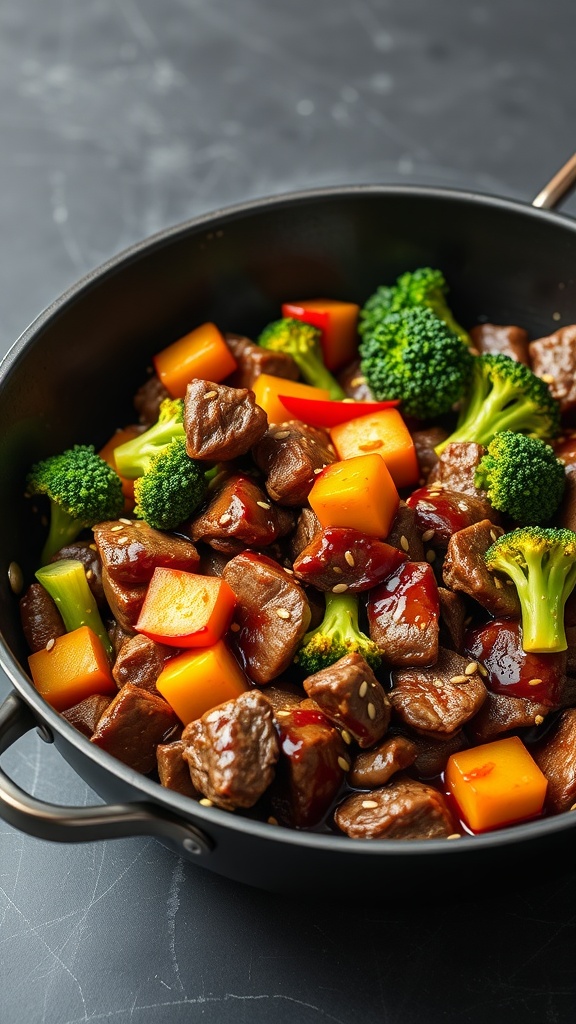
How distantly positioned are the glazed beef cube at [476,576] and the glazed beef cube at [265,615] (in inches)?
18.5

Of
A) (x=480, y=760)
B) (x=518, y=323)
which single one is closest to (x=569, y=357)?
(x=518, y=323)

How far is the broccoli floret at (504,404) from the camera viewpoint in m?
3.51

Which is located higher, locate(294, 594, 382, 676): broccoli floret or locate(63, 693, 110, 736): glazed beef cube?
locate(63, 693, 110, 736): glazed beef cube

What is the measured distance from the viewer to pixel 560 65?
18.0ft

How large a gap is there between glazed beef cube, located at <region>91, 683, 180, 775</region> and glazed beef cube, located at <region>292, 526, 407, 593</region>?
23.1 inches

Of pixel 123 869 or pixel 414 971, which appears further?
pixel 123 869

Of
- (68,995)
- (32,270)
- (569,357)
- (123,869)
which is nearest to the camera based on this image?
(68,995)

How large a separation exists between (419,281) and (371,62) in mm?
2368

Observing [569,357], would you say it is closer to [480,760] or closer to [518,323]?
[518,323]

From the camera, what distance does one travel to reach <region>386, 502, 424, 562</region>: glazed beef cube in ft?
10.1

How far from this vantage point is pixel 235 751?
8.49ft

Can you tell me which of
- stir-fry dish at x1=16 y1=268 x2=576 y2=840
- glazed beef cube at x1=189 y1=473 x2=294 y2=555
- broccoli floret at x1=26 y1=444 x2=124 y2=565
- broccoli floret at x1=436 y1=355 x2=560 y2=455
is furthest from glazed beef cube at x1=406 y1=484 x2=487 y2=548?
broccoli floret at x1=26 y1=444 x2=124 y2=565

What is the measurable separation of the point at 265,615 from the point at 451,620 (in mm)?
578

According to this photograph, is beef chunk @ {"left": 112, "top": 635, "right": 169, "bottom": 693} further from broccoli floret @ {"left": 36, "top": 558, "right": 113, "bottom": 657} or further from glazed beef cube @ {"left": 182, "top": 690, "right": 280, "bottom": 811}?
glazed beef cube @ {"left": 182, "top": 690, "right": 280, "bottom": 811}
